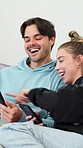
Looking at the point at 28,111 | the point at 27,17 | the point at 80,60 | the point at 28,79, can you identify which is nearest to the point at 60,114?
the point at 28,111

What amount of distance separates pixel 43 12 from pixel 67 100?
1.05 meters

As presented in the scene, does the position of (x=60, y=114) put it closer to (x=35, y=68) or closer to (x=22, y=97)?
(x=22, y=97)

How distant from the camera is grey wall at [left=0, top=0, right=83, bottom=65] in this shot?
192 cm

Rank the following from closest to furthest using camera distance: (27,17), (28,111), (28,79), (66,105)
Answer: (66,105) < (28,111) < (28,79) < (27,17)

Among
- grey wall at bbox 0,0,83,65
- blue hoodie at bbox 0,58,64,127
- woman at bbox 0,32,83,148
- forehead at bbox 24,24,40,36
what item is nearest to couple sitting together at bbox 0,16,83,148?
woman at bbox 0,32,83,148

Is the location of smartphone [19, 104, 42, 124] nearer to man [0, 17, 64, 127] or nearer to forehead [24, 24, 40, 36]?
man [0, 17, 64, 127]

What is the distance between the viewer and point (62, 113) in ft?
3.84

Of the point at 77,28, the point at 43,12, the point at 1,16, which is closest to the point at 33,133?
the point at 77,28

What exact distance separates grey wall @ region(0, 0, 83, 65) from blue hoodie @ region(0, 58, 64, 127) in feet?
1.34

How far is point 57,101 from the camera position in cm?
117

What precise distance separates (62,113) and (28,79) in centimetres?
48

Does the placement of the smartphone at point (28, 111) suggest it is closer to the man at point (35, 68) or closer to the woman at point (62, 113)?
the woman at point (62, 113)

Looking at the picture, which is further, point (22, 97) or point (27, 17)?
point (27, 17)

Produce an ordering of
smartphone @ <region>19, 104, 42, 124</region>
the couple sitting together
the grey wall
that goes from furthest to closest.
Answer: the grey wall
smartphone @ <region>19, 104, 42, 124</region>
the couple sitting together
